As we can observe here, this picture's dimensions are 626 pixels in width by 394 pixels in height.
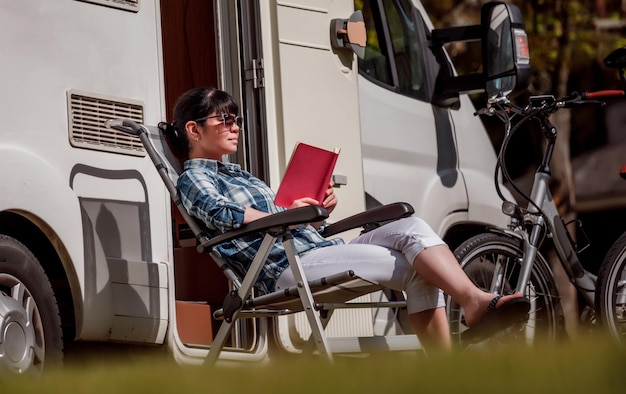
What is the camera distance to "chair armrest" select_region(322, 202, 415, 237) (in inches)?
192

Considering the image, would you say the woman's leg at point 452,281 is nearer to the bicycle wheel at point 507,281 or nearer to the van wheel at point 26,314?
the bicycle wheel at point 507,281

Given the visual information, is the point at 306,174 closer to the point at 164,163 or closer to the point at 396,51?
the point at 164,163

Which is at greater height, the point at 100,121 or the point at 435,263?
the point at 100,121

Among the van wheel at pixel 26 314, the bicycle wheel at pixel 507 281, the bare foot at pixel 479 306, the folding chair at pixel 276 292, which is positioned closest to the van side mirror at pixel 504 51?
the bicycle wheel at pixel 507 281

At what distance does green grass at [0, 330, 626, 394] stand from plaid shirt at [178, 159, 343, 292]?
2.71m

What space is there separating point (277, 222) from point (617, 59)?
2.34 meters

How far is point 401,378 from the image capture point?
5.46ft

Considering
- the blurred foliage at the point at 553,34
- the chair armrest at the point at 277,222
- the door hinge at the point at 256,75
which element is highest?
the blurred foliage at the point at 553,34

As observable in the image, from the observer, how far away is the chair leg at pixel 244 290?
174 inches

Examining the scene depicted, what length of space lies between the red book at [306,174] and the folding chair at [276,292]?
17 centimetres

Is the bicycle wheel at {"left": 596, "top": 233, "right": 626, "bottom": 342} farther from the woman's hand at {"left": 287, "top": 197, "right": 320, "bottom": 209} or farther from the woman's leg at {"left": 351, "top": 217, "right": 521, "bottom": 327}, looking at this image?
the woman's hand at {"left": 287, "top": 197, "right": 320, "bottom": 209}

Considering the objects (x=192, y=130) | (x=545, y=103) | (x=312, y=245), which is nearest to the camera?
(x=312, y=245)

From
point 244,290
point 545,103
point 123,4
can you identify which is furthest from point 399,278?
point 545,103

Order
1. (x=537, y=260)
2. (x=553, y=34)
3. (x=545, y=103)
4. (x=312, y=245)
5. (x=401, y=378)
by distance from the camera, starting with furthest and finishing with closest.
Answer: (x=553, y=34) < (x=545, y=103) < (x=537, y=260) < (x=312, y=245) < (x=401, y=378)
